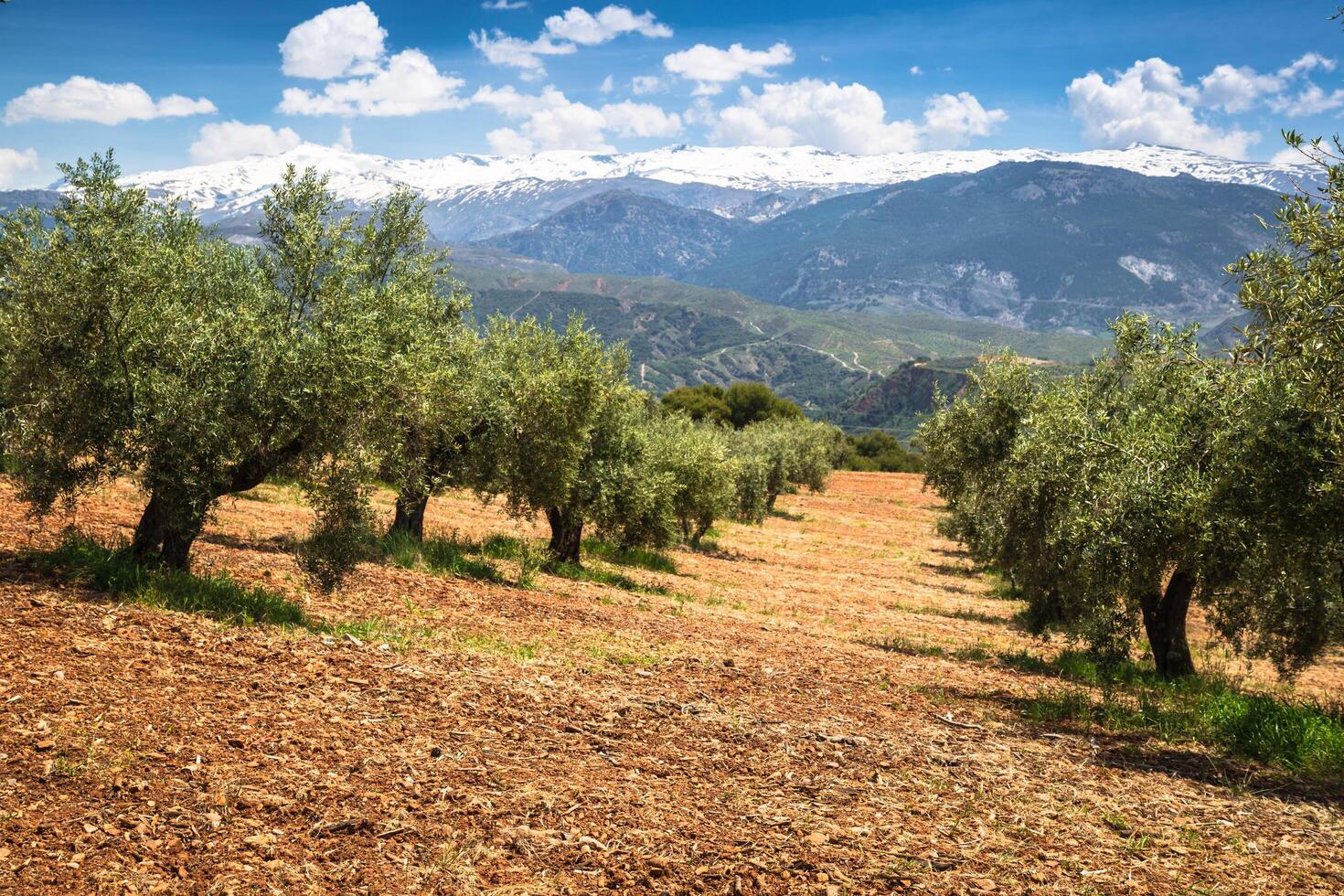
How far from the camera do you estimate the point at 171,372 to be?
41.6 ft

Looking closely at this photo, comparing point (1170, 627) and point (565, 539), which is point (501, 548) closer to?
point (565, 539)

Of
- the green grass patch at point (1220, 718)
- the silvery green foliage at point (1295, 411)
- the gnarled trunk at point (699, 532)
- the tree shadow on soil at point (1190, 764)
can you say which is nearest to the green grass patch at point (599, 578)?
the gnarled trunk at point (699, 532)

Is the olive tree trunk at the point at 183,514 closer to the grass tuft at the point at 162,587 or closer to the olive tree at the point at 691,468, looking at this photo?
the grass tuft at the point at 162,587

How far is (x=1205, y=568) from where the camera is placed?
1593cm

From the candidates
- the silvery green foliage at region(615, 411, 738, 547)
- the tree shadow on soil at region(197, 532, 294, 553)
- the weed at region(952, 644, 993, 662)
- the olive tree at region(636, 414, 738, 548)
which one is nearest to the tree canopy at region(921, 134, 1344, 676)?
the weed at region(952, 644, 993, 662)

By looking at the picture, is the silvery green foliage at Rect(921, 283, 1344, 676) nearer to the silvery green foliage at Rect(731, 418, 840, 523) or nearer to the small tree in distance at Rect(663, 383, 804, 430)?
the silvery green foliage at Rect(731, 418, 840, 523)

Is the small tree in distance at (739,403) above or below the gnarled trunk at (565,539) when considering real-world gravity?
above

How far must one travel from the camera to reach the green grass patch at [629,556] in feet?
106

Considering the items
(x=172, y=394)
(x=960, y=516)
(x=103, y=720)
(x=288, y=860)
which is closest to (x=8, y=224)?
(x=172, y=394)

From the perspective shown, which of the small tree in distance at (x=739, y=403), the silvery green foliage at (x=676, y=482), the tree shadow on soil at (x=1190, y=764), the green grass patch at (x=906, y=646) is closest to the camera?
the tree shadow on soil at (x=1190, y=764)

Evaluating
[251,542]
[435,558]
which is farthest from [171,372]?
[435,558]

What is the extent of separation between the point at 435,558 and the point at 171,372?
1082cm

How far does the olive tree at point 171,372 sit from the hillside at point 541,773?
1.97 m

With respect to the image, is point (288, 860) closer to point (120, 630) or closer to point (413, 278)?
point (120, 630)
